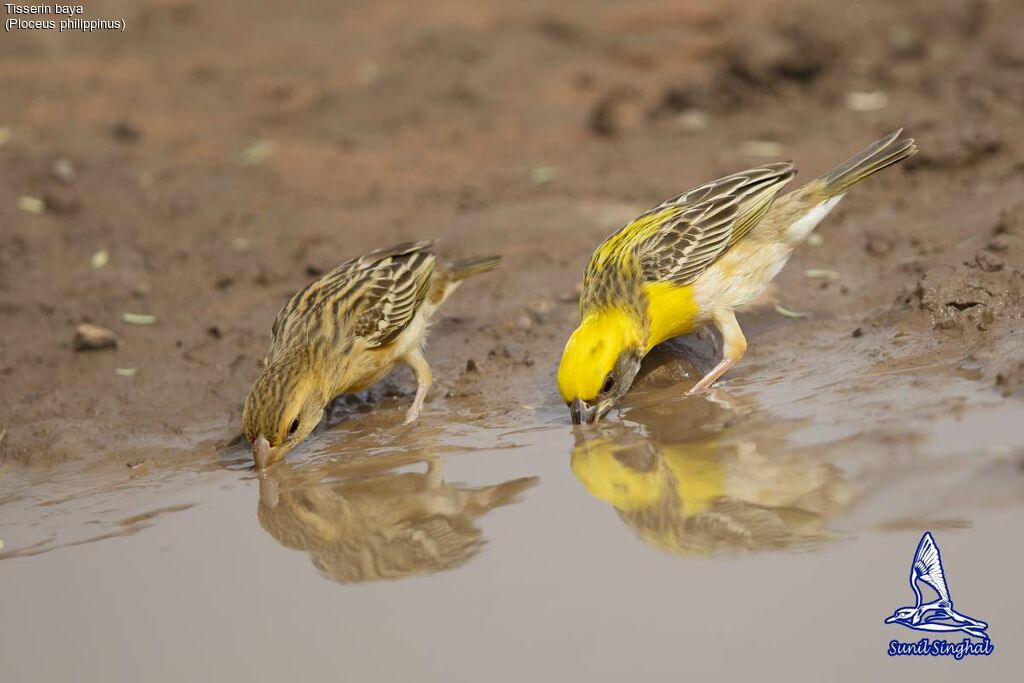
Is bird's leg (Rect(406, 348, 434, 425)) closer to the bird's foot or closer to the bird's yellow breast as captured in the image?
the bird's foot

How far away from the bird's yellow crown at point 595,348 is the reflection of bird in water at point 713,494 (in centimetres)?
48

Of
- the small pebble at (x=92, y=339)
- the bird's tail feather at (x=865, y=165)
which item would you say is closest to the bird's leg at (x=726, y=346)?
the bird's tail feather at (x=865, y=165)

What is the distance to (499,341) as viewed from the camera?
8.25 metres

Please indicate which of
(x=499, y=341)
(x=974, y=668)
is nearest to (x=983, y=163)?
(x=499, y=341)

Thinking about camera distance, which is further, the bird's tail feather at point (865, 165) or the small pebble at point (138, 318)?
the small pebble at point (138, 318)

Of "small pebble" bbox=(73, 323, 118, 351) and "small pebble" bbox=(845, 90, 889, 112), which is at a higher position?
"small pebble" bbox=(845, 90, 889, 112)

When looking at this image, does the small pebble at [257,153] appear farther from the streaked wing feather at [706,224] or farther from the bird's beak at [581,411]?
the bird's beak at [581,411]

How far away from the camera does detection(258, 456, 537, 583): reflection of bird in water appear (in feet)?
17.1

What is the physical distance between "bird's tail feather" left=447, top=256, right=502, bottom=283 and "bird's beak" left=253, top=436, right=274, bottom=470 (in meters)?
2.05

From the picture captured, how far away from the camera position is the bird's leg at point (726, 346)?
7059mm

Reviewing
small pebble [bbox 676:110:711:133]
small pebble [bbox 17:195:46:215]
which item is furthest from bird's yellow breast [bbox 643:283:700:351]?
small pebble [bbox 17:195:46:215]

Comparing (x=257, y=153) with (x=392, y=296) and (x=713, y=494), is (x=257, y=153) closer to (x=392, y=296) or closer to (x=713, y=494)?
(x=392, y=296)

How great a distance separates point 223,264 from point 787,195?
4399 millimetres

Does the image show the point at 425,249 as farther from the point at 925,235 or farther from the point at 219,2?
the point at 219,2
